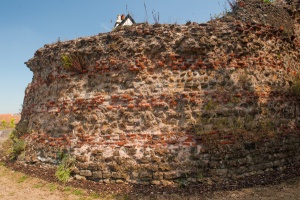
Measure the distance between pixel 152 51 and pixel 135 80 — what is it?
0.80 meters

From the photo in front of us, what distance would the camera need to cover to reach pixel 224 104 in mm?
5895

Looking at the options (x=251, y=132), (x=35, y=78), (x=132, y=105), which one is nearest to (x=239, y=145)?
(x=251, y=132)

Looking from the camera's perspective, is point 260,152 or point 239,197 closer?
point 239,197

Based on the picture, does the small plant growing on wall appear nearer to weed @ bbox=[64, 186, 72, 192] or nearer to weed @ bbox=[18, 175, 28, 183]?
weed @ bbox=[64, 186, 72, 192]

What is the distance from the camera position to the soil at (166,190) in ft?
16.3

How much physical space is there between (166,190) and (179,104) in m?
1.88

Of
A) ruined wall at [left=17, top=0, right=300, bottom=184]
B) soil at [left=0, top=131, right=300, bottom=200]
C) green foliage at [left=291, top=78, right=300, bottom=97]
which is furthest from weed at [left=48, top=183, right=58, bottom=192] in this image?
green foliage at [left=291, top=78, right=300, bottom=97]

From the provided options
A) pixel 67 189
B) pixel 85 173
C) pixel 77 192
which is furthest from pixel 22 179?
pixel 77 192

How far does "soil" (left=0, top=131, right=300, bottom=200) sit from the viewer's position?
16.3 ft

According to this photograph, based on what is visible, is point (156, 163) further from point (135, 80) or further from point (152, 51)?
point (152, 51)

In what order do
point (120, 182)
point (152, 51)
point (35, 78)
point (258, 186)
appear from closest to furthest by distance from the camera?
1. point (258, 186)
2. point (120, 182)
3. point (152, 51)
4. point (35, 78)

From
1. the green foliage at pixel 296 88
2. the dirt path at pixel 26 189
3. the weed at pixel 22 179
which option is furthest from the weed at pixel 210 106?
the weed at pixel 22 179

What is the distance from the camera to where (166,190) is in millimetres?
5297

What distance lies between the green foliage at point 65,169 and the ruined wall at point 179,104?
0.47 ft
